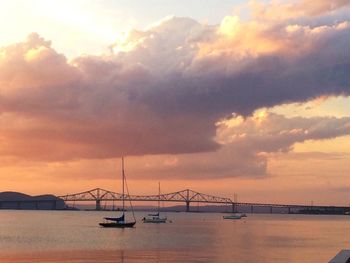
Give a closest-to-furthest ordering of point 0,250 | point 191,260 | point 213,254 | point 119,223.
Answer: point 191,260
point 213,254
point 0,250
point 119,223

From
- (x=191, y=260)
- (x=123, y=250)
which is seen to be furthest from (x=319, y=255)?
(x=123, y=250)

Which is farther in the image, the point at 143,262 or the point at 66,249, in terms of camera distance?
the point at 66,249

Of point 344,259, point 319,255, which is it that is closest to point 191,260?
point 319,255

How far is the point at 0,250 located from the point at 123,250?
48.0 ft

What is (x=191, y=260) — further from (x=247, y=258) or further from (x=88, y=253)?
(x=88, y=253)

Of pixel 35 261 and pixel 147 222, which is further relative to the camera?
pixel 147 222

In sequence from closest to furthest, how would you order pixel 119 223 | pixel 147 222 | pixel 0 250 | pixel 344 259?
pixel 344 259
pixel 0 250
pixel 119 223
pixel 147 222

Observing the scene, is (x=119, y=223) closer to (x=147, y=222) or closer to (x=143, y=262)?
(x=147, y=222)

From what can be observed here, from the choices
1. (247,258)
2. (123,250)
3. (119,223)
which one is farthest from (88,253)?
(119,223)

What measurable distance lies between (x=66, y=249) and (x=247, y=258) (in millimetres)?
23661

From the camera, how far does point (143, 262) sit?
57.6 meters

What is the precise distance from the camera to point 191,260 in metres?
61.3

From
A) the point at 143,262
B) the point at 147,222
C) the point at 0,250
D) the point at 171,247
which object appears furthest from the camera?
the point at 147,222

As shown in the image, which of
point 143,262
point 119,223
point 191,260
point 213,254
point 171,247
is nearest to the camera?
point 143,262
